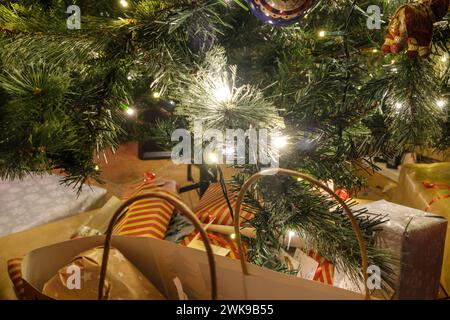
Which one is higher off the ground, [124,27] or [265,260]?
[124,27]

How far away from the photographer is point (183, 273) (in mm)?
571

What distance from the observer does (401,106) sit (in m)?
0.58

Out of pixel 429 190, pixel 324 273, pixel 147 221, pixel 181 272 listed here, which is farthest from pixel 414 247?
pixel 147 221

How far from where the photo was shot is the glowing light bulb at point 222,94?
566mm

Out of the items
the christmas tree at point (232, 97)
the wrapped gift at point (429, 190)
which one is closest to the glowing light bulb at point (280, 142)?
the christmas tree at point (232, 97)

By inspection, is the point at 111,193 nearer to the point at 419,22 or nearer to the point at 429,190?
the point at 429,190

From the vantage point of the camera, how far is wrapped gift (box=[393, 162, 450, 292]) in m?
1.08

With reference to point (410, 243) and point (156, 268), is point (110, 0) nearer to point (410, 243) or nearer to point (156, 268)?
point (156, 268)

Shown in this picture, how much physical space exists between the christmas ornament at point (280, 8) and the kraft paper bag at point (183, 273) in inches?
15.2

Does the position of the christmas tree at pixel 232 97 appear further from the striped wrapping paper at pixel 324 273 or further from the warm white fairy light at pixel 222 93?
the striped wrapping paper at pixel 324 273

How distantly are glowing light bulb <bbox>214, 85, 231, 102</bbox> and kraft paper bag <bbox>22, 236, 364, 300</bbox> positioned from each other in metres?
0.25

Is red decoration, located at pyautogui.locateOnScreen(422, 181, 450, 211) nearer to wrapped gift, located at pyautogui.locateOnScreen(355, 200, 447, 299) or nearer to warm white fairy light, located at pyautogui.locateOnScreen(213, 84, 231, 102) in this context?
wrapped gift, located at pyautogui.locateOnScreen(355, 200, 447, 299)

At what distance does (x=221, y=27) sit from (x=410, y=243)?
0.74 meters
